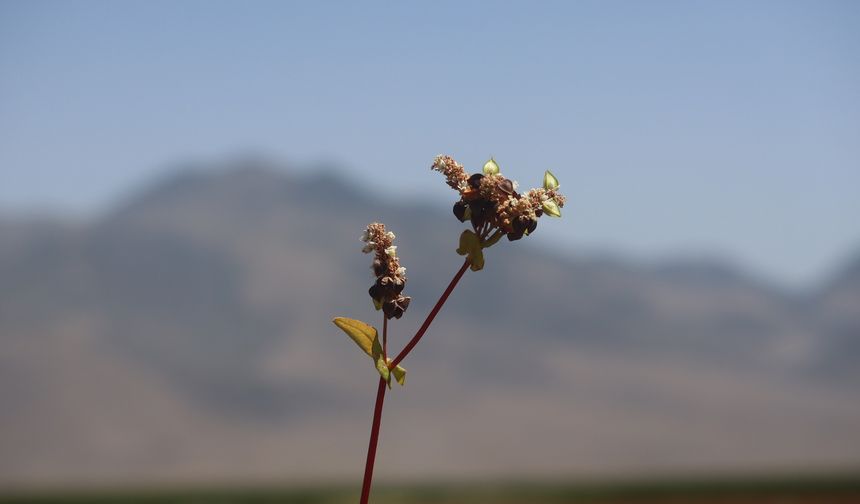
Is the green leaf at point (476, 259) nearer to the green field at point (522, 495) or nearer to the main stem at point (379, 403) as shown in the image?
the main stem at point (379, 403)

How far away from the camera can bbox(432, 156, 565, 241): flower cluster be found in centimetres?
262

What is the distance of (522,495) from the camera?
2260 inches

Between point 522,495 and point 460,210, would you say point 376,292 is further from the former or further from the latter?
point 522,495

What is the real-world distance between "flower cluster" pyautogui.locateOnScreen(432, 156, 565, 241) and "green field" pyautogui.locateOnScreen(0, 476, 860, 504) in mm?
45916

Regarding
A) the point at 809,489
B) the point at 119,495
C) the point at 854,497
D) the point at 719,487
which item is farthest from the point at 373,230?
the point at 119,495

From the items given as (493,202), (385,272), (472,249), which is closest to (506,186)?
(493,202)

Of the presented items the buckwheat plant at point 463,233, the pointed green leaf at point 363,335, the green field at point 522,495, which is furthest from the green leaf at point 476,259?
the green field at point 522,495

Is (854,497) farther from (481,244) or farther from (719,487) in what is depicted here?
(481,244)

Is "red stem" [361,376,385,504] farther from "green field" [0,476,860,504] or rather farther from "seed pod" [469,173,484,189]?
"green field" [0,476,860,504]

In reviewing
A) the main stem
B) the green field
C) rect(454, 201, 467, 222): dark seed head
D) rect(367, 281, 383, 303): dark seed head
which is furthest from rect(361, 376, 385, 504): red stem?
the green field

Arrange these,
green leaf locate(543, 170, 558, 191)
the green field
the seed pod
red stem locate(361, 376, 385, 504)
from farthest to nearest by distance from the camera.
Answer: the green field
green leaf locate(543, 170, 558, 191)
the seed pod
red stem locate(361, 376, 385, 504)

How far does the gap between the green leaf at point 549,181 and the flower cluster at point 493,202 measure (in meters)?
0.06

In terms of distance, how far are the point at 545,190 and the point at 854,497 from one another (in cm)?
4700

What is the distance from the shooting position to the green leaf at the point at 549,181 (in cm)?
280
